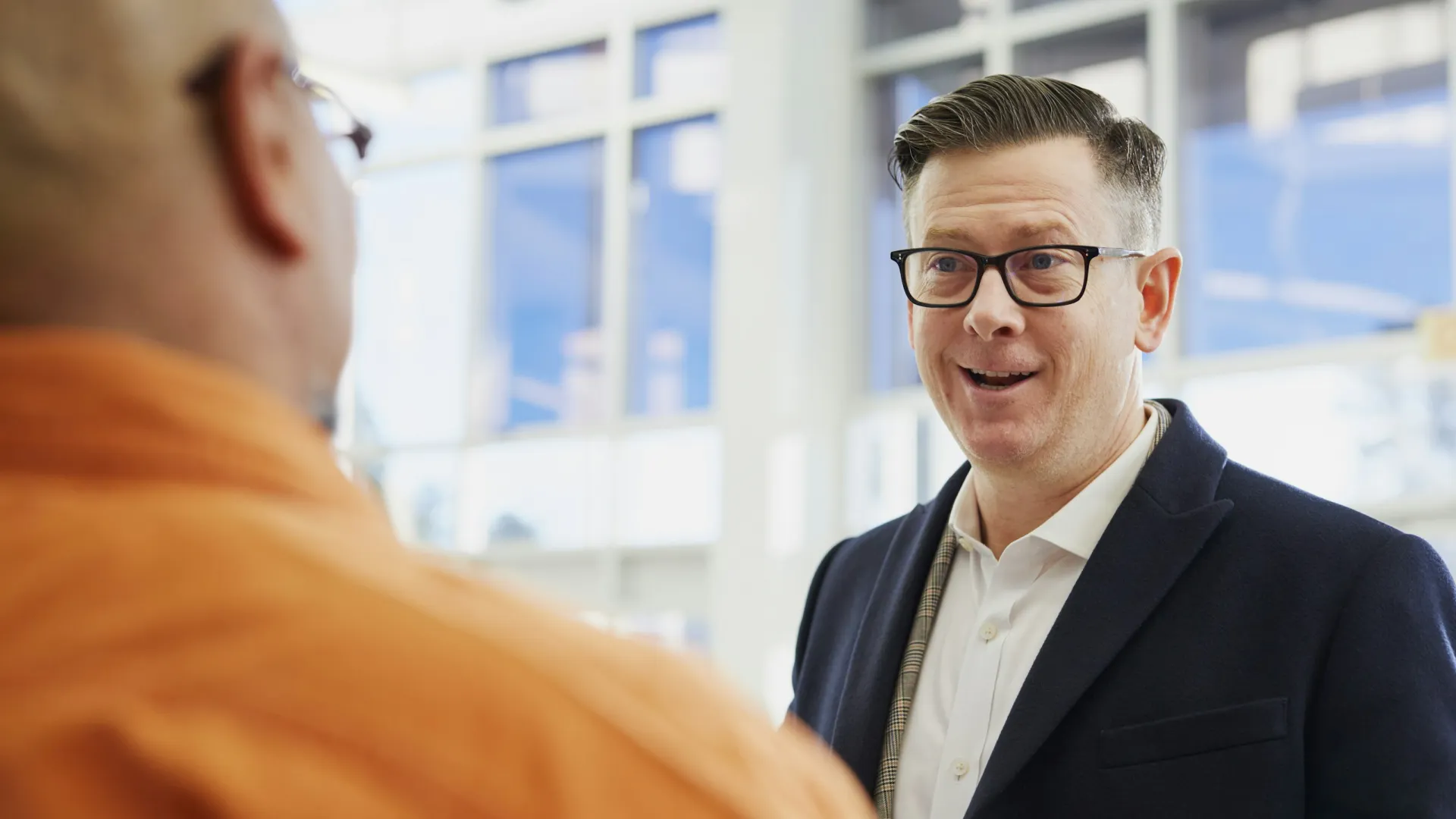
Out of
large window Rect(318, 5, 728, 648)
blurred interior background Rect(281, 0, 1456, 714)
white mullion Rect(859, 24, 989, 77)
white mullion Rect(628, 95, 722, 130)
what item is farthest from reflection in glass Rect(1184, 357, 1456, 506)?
white mullion Rect(628, 95, 722, 130)

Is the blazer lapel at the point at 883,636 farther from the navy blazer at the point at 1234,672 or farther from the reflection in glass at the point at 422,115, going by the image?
the reflection in glass at the point at 422,115

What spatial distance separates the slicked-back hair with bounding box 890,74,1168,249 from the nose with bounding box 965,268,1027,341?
0.21 meters

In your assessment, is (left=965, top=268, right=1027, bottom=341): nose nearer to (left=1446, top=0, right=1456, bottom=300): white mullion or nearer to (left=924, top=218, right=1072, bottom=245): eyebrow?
(left=924, top=218, right=1072, bottom=245): eyebrow

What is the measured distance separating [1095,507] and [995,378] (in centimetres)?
23

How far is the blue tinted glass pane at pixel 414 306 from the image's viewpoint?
28.2 feet

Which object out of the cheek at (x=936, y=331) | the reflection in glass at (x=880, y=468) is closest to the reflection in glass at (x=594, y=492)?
the reflection in glass at (x=880, y=468)

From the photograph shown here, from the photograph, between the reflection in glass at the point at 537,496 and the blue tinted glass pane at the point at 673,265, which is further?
the reflection in glass at the point at 537,496

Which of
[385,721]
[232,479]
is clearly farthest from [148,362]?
[385,721]

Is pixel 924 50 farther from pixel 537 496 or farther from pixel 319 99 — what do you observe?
pixel 319 99

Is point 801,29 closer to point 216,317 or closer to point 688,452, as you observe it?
point 688,452

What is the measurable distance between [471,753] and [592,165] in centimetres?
786

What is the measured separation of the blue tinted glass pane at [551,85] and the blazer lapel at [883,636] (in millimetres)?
6295

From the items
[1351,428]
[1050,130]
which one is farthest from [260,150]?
[1351,428]

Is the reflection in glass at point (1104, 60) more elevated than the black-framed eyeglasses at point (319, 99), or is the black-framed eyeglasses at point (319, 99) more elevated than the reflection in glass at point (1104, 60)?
the reflection in glass at point (1104, 60)
